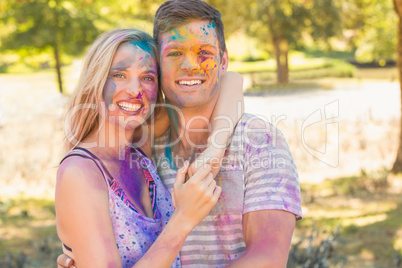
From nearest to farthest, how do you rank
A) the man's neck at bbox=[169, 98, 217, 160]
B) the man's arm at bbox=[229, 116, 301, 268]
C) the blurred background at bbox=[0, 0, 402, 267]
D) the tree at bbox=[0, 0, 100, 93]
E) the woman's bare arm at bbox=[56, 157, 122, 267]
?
the woman's bare arm at bbox=[56, 157, 122, 267]
the man's arm at bbox=[229, 116, 301, 268]
the man's neck at bbox=[169, 98, 217, 160]
the blurred background at bbox=[0, 0, 402, 267]
the tree at bbox=[0, 0, 100, 93]

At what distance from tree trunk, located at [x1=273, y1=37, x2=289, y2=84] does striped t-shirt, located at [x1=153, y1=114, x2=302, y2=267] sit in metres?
11.7

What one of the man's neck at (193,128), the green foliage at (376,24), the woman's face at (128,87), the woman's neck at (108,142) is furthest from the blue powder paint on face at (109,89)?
the green foliage at (376,24)

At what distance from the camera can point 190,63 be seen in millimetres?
2053

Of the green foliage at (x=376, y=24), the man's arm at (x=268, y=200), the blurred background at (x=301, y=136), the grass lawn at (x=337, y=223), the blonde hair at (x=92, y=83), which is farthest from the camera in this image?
the green foliage at (x=376, y=24)

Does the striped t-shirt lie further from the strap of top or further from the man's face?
the strap of top

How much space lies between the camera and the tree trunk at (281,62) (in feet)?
47.8

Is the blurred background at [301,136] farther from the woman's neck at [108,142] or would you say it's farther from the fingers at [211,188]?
the fingers at [211,188]

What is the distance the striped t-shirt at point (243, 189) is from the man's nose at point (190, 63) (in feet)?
1.16

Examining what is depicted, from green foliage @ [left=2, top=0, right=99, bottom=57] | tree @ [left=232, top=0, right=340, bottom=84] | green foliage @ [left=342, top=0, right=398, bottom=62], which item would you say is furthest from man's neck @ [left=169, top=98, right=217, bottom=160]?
tree @ [left=232, top=0, right=340, bottom=84]

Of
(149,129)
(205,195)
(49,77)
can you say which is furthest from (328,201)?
(49,77)

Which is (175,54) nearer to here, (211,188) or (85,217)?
(211,188)

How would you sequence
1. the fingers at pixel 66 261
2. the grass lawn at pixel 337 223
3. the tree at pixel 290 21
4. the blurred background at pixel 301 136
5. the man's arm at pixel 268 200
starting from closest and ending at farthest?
1. the man's arm at pixel 268 200
2. the fingers at pixel 66 261
3. the grass lawn at pixel 337 223
4. the blurred background at pixel 301 136
5. the tree at pixel 290 21

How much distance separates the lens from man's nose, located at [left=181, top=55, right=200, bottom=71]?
205 cm

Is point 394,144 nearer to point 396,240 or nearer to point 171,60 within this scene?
point 396,240
